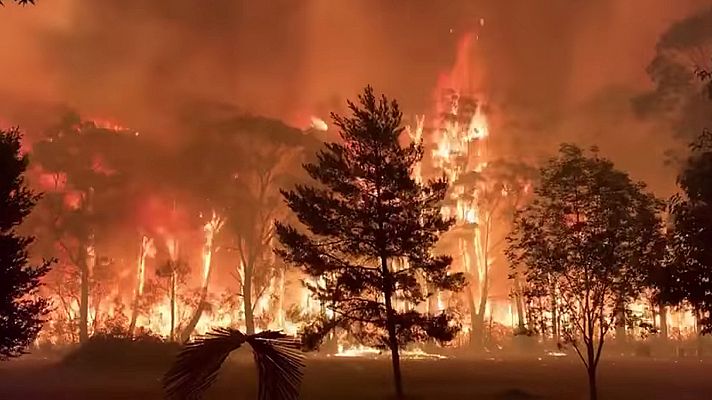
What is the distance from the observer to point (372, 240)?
87.7 feet

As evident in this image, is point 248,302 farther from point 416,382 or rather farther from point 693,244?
point 693,244

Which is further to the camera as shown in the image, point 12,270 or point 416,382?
point 416,382

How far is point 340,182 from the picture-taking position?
2730 cm

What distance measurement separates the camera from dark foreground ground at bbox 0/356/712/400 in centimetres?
2594

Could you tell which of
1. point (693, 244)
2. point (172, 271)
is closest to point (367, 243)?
point (693, 244)

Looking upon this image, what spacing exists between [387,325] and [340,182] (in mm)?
6007

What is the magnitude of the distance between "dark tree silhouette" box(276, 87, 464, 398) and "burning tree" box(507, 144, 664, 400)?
479 centimetres

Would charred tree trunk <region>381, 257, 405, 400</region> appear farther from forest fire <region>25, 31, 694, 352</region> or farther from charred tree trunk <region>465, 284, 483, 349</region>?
charred tree trunk <region>465, 284, 483, 349</region>

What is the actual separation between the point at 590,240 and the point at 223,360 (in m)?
20.6

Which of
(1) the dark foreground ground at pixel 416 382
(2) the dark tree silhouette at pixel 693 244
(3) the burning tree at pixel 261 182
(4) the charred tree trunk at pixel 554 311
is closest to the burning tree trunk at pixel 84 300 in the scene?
(3) the burning tree at pixel 261 182

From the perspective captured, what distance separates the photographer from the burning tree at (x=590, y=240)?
2181 centimetres

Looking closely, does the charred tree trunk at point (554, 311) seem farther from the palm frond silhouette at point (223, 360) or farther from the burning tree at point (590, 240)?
the palm frond silhouette at point (223, 360)

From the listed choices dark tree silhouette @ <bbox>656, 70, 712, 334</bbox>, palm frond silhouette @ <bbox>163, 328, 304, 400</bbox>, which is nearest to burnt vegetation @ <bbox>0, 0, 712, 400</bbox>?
dark tree silhouette @ <bbox>656, 70, 712, 334</bbox>

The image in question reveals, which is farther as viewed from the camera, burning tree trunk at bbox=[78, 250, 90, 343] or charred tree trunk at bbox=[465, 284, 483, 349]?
charred tree trunk at bbox=[465, 284, 483, 349]
